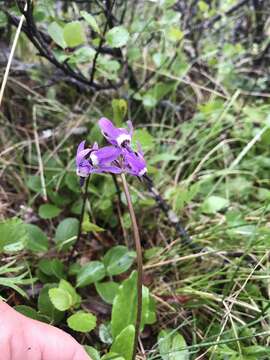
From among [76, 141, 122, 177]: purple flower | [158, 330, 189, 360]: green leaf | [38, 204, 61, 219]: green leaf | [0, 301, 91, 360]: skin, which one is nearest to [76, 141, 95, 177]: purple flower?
[76, 141, 122, 177]: purple flower

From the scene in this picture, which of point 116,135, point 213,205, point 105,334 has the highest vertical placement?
point 116,135

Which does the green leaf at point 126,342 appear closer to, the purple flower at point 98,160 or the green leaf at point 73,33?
the purple flower at point 98,160

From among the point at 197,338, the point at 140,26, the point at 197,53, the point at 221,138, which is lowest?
the point at 197,338

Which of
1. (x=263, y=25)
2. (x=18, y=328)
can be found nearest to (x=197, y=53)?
(x=263, y=25)

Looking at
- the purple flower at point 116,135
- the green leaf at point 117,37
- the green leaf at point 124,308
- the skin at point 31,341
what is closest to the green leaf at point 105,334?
the green leaf at point 124,308

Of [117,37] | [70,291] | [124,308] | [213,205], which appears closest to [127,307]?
[124,308]

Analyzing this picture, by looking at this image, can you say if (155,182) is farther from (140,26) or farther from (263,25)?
(263,25)

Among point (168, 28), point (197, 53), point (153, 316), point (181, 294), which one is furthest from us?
point (197, 53)

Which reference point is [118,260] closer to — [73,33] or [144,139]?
[144,139]
